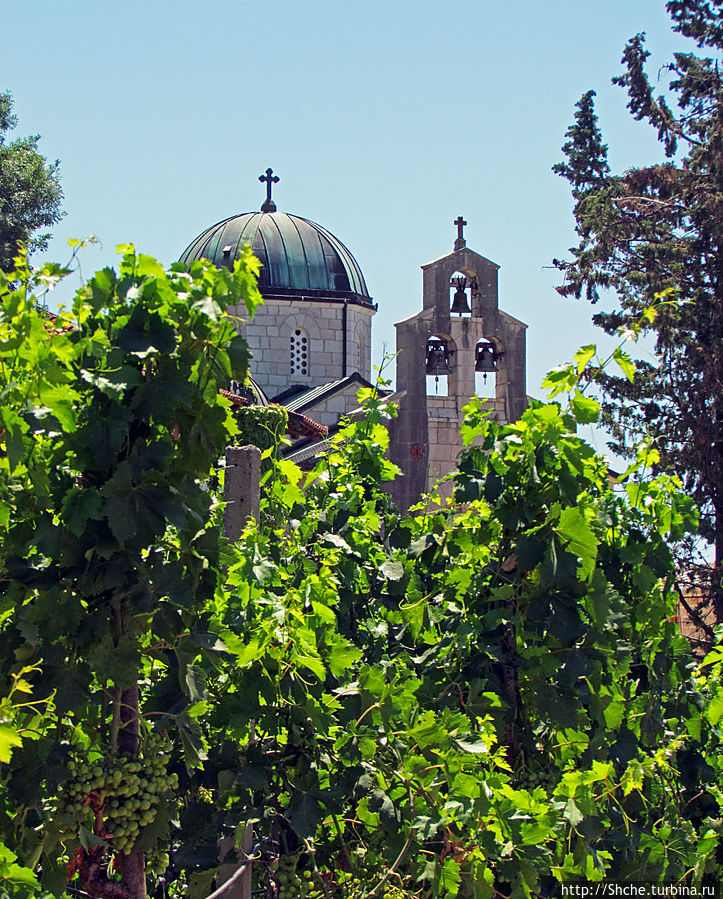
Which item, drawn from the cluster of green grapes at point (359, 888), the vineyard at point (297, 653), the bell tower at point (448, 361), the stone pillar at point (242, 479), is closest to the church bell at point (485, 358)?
the bell tower at point (448, 361)

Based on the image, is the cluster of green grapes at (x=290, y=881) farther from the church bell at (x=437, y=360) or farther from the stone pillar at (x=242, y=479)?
the church bell at (x=437, y=360)

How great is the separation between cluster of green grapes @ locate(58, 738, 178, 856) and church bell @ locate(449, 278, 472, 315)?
13.0 m

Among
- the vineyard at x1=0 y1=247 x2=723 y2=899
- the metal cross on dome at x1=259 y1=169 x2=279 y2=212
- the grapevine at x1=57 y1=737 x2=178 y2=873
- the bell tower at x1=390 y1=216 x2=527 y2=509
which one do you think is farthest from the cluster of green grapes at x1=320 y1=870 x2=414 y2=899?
the metal cross on dome at x1=259 y1=169 x2=279 y2=212

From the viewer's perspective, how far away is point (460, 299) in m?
16.9

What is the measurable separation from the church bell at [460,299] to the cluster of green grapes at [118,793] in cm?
1305

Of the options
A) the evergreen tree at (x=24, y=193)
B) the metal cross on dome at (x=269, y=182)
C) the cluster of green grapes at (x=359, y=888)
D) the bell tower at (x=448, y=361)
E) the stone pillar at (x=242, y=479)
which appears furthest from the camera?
the metal cross on dome at (x=269, y=182)

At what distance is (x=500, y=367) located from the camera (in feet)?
55.2

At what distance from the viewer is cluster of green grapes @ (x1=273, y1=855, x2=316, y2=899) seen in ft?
15.8

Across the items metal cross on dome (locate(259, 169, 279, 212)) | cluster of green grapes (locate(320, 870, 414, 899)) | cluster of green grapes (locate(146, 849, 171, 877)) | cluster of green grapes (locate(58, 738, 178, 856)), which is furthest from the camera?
metal cross on dome (locate(259, 169, 279, 212))

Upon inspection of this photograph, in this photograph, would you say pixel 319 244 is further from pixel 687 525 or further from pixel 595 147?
pixel 687 525

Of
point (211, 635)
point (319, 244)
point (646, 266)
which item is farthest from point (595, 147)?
point (211, 635)

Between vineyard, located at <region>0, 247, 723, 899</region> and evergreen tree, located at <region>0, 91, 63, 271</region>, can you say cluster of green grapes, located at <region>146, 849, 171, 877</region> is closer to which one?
vineyard, located at <region>0, 247, 723, 899</region>

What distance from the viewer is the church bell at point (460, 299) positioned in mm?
16781

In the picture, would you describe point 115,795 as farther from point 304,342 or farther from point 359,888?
point 304,342
